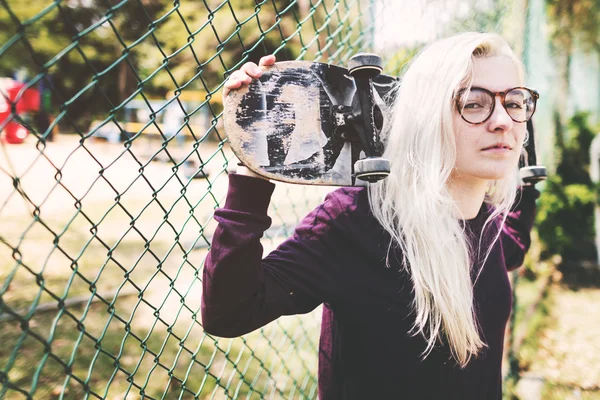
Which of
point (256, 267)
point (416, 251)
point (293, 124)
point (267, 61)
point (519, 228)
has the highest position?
point (519, 228)

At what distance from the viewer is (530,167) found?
1937mm

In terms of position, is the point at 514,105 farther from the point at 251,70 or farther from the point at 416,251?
the point at 251,70

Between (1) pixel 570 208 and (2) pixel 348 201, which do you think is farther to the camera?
(1) pixel 570 208

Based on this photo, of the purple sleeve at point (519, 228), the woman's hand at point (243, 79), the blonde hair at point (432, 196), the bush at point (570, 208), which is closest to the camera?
the woman's hand at point (243, 79)

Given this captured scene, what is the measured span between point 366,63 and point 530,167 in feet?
3.87

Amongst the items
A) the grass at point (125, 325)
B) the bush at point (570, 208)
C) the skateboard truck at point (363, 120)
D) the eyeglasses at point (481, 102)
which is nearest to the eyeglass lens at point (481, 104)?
the eyeglasses at point (481, 102)

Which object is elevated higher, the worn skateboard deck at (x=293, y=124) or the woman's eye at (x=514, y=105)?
the woman's eye at (x=514, y=105)

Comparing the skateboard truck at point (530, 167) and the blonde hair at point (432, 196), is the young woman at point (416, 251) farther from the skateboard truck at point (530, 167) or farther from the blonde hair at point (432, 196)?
the skateboard truck at point (530, 167)

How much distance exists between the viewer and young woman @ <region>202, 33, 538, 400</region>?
1193 mm

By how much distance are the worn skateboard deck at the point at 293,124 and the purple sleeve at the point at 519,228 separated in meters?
0.93

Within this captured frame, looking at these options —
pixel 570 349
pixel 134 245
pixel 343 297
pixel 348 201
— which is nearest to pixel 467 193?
pixel 348 201

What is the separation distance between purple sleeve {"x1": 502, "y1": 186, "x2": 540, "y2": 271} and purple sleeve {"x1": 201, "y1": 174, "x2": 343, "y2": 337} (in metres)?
1.04

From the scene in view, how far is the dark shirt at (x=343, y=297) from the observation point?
106cm

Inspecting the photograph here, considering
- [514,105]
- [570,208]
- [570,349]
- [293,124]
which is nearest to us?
[293,124]
